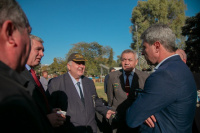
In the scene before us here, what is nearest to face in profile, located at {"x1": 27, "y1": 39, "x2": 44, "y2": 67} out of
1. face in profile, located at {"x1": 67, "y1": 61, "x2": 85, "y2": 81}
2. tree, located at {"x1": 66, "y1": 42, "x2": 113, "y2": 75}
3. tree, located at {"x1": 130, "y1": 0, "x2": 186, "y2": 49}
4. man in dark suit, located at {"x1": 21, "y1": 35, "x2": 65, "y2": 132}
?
man in dark suit, located at {"x1": 21, "y1": 35, "x2": 65, "y2": 132}

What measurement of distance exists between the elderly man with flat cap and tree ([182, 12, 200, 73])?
19336 millimetres

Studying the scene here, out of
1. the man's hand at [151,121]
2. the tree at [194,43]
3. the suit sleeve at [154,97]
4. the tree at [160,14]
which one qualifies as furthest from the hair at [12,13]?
the tree at [160,14]

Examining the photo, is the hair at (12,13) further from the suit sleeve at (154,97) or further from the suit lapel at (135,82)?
the suit lapel at (135,82)

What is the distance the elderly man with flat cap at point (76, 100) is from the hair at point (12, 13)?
188 cm

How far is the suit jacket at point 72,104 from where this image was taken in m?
2.37

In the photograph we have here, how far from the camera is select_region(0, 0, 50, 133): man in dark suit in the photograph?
506 mm

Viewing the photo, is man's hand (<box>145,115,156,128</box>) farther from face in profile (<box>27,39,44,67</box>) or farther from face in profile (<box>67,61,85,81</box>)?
face in profile (<box>27,39,44,67</box>)

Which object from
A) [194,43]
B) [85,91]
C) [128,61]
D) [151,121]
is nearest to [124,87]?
[128,61]

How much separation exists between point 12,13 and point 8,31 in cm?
13

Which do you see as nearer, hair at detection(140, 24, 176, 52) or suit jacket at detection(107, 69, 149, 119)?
hair at detection(140, 24, 176, 52)

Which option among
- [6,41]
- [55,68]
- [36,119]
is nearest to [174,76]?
[36,119]

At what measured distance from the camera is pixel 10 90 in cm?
55

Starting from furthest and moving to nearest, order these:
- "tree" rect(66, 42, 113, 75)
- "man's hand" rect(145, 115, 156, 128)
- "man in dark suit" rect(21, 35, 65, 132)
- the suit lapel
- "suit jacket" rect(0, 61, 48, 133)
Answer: "tree" rect(66, 42, 113, 75) → the suit lapel → "man in dark suit" rect(21, 35, 65, 132) → "man's hand" rect(145, 115, 156, 128) → "suit jacket" rect(0, 61, 48, 133)

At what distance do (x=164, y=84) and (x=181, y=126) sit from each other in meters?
0.55
